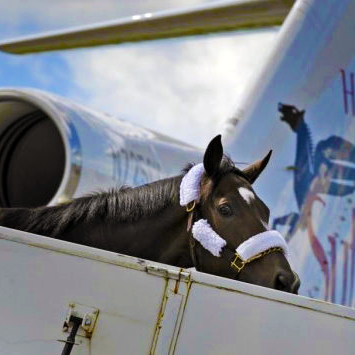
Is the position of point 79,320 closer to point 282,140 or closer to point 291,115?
point 282,140

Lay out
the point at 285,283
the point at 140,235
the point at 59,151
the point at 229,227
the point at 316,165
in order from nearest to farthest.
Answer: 1. the point at 285,283
2. the point at 229,227
3. the point at 140,235
4. the point at 59,151
5. the point at 316,165

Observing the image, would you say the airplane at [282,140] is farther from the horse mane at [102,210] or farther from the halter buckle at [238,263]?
the halter buckle at [238,263]

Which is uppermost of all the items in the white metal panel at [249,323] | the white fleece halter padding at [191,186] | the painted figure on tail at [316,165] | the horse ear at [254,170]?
the painted figure on tail at [316,165]

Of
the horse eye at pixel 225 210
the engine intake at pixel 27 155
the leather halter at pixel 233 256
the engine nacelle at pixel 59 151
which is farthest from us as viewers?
the engine intake at pixel 27 155

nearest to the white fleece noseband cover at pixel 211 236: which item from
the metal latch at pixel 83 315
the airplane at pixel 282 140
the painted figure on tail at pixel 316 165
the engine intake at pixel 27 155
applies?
the metal latch at pixel 83 315

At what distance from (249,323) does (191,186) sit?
98 cm

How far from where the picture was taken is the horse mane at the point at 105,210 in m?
3.31

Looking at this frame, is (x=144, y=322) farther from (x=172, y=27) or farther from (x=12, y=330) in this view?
(x=172, y=27)

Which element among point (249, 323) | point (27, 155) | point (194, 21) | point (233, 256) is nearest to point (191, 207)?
point (233, 256)

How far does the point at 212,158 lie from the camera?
3242 mm

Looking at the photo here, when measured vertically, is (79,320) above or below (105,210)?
below

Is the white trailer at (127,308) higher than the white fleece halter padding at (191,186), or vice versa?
the white fleece halter padding at (191,186)

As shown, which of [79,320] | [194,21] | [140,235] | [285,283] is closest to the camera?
[79,320]

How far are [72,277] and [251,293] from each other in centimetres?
59
